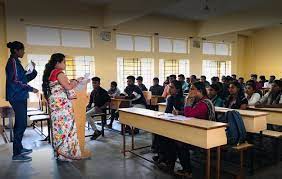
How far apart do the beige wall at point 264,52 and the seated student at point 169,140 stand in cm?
934

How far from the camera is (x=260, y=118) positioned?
305 cm

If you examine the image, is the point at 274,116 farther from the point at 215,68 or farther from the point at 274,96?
the point at 215,68

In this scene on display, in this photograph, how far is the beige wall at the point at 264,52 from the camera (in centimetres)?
1098

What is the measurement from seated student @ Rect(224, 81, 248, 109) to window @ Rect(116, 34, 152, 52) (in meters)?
4.63

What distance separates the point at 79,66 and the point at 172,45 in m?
3.65

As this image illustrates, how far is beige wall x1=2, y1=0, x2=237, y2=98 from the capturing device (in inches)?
241

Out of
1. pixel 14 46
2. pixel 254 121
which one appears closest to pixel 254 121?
pixel 254 121

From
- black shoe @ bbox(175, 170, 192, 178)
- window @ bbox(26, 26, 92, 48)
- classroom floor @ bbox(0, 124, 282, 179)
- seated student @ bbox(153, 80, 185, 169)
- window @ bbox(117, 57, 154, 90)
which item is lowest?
classroom floor @ bbox(0, 124, 282, 179)

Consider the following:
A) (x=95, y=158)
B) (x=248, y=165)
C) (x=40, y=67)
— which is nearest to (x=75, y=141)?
(x=95, y=158)

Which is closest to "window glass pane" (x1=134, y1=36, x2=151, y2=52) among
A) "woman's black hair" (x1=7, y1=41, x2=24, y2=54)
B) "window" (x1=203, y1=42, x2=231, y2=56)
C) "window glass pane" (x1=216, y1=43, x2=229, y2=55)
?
"window" (x1=203, y1=42, x2=231, y2=56)

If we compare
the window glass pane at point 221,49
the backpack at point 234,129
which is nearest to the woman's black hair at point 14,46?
the backpack at point 234,129

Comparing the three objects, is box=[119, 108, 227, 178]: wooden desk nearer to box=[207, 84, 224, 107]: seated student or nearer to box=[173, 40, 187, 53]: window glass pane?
box=[207, 84, 224, 107]: seated student

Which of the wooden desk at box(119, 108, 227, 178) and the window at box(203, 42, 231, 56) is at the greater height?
the window at box(203, 42, 231, 56)

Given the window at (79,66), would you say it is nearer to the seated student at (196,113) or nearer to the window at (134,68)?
the window at (134,68)
